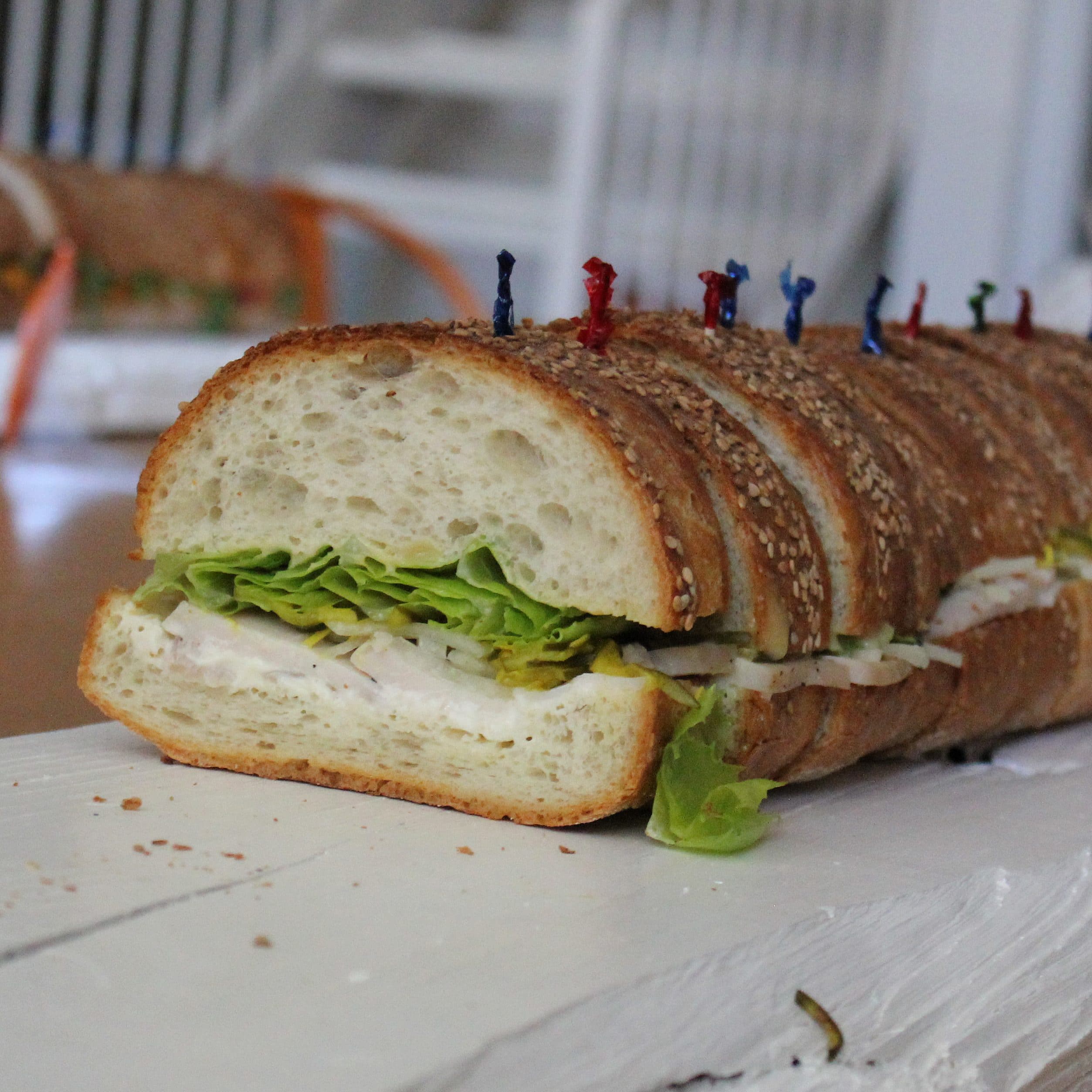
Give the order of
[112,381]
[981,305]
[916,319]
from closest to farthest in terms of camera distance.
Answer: [916,319]
[981,305]
[112,381]

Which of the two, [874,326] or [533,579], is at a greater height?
[874,326]

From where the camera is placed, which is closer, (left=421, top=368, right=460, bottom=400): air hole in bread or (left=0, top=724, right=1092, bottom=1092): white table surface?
(left=0, top=724, right=1092, bottom=1092): white table surface

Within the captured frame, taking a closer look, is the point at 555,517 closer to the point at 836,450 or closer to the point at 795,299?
the point at 836,450

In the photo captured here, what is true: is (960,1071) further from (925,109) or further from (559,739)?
(925,109)

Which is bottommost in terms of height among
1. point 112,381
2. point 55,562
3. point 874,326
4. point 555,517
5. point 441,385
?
point 55,562

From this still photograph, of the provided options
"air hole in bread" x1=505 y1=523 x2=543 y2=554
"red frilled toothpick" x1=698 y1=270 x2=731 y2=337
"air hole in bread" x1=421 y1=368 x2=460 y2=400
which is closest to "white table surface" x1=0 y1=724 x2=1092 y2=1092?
"air hole in bread" x1=505 y1=523 x2=543 y2=554

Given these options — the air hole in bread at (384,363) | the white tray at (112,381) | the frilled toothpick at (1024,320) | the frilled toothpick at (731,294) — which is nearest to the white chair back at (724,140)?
the white tray at (112,381)

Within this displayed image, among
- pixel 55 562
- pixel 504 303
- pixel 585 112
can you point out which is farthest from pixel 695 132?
pixel 504 303

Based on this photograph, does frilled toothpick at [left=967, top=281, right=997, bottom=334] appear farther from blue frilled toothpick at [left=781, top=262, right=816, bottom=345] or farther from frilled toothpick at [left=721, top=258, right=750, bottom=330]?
frilled toothpick at [left=721, top=258, right=750, bottom=330]
